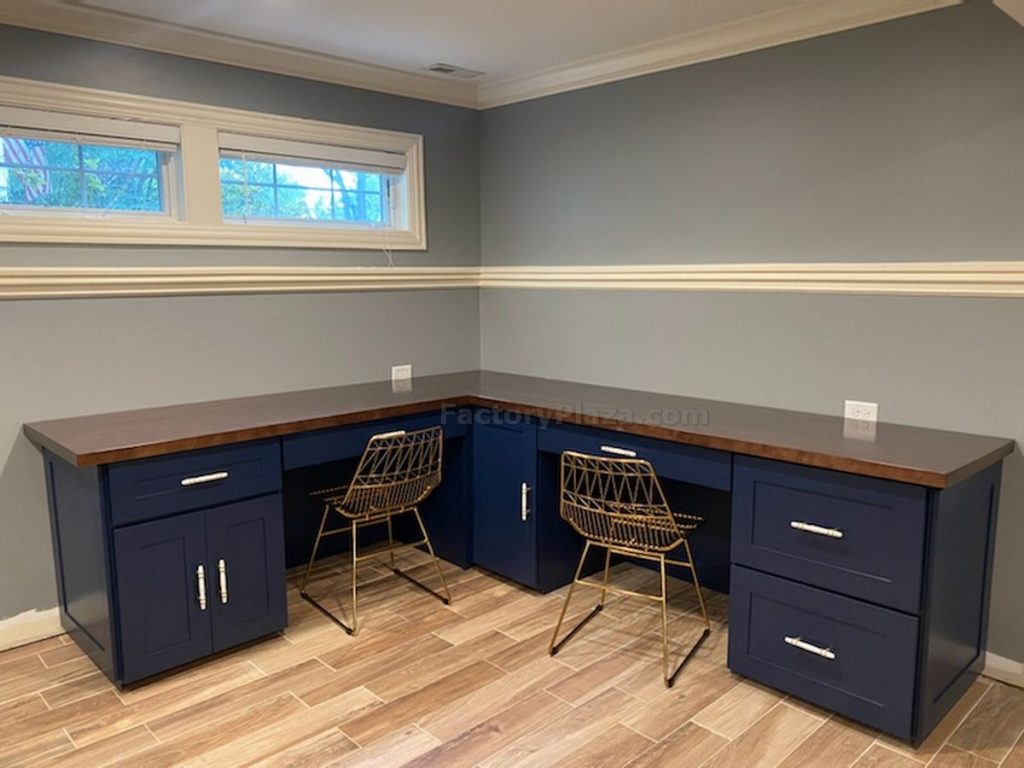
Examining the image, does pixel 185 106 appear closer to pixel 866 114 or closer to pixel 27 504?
pixel 27 504

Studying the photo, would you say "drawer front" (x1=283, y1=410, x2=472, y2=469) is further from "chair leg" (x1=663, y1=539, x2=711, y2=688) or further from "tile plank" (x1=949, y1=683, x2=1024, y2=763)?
"tile plank" (x1=949, y1=683, x2=1024, y2=763)

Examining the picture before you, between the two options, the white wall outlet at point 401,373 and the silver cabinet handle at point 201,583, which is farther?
the white wall outlet at point 401,373

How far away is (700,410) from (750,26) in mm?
1419

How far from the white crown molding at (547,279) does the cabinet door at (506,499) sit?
86 centimetres

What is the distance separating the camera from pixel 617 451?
2.78 metres

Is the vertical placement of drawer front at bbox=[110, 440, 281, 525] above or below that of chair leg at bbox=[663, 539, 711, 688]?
Result: above

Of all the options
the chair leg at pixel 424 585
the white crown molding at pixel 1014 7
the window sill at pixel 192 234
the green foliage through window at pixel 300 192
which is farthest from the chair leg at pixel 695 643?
the green foliage through window at pixel 300 192

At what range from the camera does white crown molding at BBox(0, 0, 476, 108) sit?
2.61 meters

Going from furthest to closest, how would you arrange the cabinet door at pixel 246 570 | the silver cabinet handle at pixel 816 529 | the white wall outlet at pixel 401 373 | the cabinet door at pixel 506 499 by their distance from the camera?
the white wall outlet at pixel 401 373
the cabinet door at pixel 506 499
the cabinet door at pixel 246 570
the silver cabinet handle at pixel 816 529

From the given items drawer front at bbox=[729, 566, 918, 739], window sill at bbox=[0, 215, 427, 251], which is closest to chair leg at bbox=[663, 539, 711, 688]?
drawer front at bbox=[729, 566, 918, 739]

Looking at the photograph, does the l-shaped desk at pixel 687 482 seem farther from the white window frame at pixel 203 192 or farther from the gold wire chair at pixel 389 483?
the white window frame at pixel 203 192

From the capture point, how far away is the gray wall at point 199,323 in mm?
2721

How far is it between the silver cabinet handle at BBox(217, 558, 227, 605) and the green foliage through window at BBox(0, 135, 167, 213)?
141 cm

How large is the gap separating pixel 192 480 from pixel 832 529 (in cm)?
197
